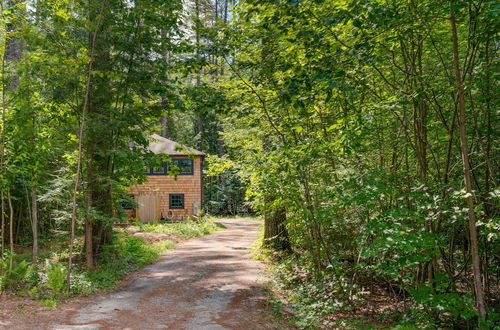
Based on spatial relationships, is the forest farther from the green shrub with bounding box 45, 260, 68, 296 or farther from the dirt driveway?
the dirt driveway

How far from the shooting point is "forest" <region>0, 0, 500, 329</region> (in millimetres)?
4129

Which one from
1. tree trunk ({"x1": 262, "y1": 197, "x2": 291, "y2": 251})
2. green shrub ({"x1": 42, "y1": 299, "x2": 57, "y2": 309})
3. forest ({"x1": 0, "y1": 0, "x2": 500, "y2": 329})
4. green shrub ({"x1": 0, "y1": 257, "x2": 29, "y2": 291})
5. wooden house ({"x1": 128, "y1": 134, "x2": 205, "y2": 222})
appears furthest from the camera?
wooden house ({"x1": 128, "y1": 134, "x2": 205, "y2": 222})

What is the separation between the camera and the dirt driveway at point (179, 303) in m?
5.40

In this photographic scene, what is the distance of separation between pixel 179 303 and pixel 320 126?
13.5ft

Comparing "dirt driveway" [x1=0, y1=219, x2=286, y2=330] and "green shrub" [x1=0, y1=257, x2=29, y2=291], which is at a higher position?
"green shrub" [x1=0, y1=257, x2=29, y2=291]

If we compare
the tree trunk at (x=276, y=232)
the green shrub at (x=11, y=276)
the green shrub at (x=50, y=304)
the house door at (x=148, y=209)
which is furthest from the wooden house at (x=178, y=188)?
the green shrub at (x=50, y=304)

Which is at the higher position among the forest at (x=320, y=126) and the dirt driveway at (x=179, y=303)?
the forest at (x=320, y=126)

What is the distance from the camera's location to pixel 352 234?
6832 mm

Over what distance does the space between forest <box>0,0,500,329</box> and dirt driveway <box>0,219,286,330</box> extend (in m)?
0.89

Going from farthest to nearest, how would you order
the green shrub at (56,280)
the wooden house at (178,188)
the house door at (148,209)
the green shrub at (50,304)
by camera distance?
the wooden house at (178,188) < the house door at (148,209) < the green shrub at (56,280) < the green shrub at (50,304)

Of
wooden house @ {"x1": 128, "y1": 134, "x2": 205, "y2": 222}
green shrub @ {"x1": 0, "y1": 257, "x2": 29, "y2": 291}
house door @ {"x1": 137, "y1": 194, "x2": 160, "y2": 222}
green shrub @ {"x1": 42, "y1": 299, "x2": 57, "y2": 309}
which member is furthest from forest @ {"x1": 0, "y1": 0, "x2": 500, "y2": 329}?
wooden house @ {"x1": 128, "y1": 134, "x2": 205, "y2": 222}

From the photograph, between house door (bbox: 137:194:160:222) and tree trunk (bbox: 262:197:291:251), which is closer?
tree trunk (bbox: 262:197:291:251)

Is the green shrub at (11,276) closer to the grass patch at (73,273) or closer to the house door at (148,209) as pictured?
the grass patch at (73,273)

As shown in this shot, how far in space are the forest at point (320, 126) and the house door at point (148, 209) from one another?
9.98 m
